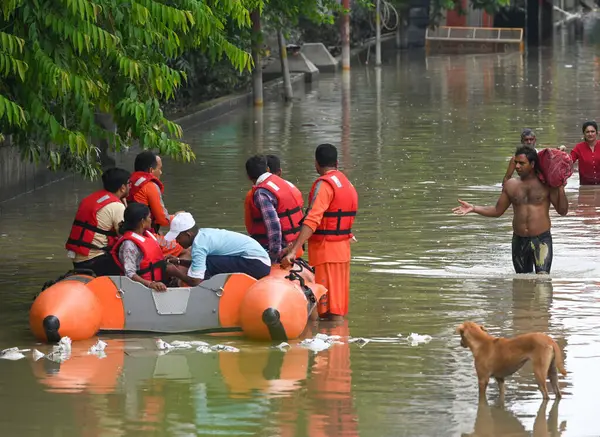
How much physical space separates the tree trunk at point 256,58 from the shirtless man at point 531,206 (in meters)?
15.2

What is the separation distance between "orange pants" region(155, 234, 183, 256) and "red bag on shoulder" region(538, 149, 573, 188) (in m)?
3.53

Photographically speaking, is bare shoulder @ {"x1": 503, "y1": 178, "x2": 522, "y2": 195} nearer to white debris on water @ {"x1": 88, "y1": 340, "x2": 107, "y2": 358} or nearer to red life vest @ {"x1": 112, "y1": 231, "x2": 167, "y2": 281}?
red life vest @ {"x1": 112, "y1": 231, "x2": 167, "y2": 281}

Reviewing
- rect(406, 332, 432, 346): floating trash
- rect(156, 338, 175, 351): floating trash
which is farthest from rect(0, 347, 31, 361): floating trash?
rect(406, 332, 432, 346): floating trash

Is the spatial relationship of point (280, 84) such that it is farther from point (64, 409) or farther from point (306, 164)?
point (64, 409)

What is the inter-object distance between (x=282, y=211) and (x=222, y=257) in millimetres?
702

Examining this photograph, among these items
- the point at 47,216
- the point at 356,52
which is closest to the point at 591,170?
the point at 47,216

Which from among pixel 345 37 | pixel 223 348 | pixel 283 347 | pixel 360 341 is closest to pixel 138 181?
pixel 223 348

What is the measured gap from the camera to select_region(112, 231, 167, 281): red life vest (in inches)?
450

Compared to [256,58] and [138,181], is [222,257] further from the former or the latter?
[256,58]

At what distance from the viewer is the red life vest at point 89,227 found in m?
12.0

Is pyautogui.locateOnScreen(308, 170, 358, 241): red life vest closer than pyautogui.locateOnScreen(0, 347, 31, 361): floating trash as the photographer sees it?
No

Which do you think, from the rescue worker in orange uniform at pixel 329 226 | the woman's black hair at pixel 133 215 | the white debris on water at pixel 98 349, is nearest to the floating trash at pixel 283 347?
the rescue worker in orange uniform at pixel 329 226

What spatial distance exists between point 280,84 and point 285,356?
27307mm

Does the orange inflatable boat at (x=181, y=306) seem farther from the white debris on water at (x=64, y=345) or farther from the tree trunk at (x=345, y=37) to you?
the tree trunk at (x=345, y=37)
